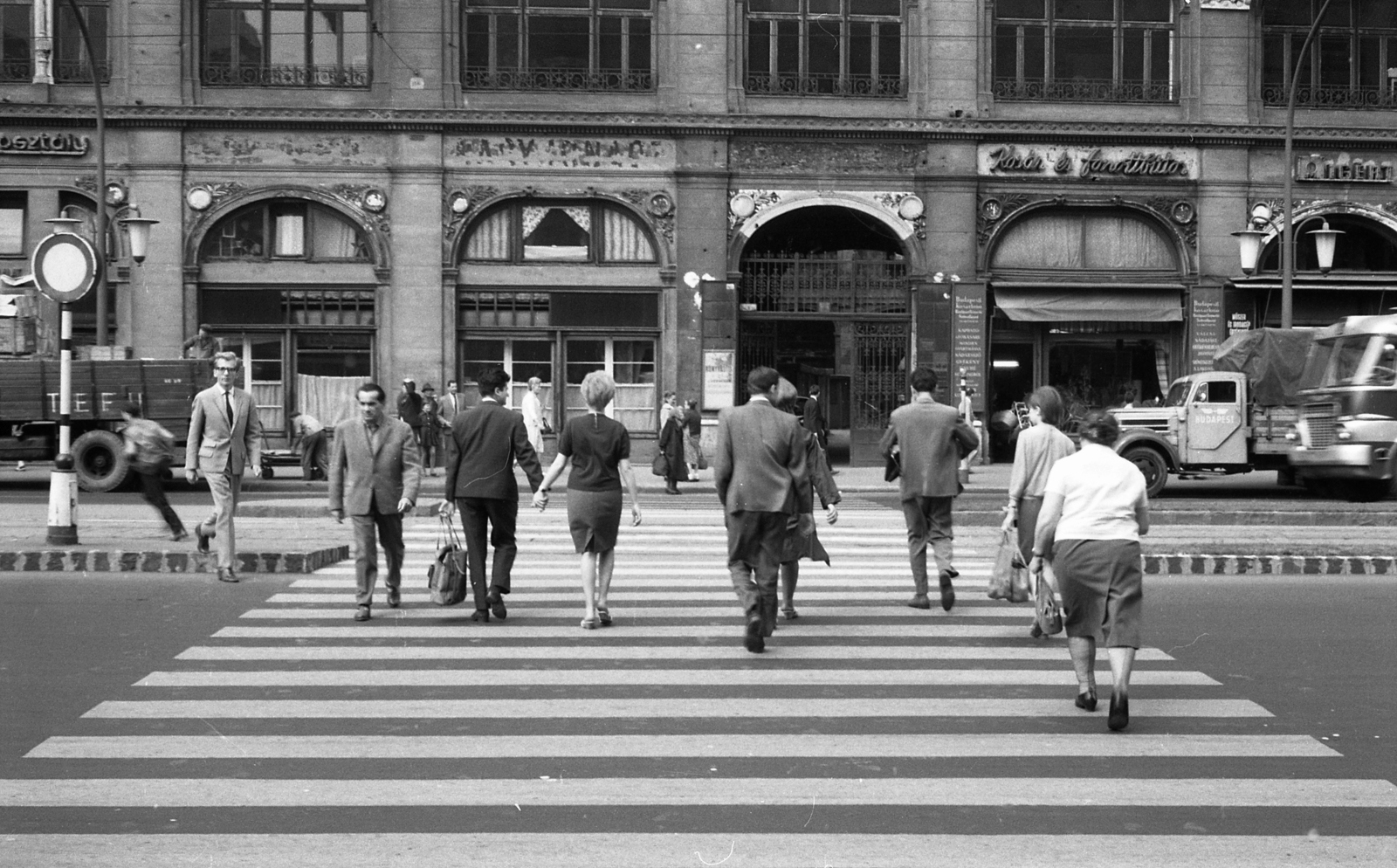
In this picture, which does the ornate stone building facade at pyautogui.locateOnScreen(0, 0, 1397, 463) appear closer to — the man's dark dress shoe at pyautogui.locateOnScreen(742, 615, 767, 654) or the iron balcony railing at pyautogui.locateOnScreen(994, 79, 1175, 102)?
the iron balcony railing at pyautogui.locateOnScreen(994, 79, 1175, 102)

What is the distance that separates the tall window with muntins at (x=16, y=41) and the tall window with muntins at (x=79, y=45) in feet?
1.88

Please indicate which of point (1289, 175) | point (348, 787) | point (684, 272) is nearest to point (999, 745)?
point (348, 787)

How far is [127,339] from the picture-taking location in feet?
101

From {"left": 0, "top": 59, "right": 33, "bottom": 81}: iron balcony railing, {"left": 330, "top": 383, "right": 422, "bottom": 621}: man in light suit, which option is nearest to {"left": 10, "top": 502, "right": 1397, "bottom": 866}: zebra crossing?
{"left": 330, "top": 383, "right": 422, "bottom": 621}: man in light suit

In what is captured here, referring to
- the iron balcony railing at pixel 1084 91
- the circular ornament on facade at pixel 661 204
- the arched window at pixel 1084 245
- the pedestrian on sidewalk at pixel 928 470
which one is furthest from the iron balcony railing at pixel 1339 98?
the pedestrian on sidewalk at pixel 928 470

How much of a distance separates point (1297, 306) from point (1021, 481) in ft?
80.9

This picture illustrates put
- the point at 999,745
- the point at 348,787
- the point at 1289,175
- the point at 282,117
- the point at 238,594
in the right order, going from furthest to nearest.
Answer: the point at 282,117 → the point at 1289,175 → the point at 238,594 → the point at 999,745 → the point at 348,787

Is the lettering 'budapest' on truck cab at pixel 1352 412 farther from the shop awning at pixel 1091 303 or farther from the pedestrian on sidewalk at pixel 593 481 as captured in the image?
the pedestrian on sidewalk at pixel 593 481

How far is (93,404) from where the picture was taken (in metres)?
24.2

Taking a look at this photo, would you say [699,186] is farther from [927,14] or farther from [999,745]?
[999,745]

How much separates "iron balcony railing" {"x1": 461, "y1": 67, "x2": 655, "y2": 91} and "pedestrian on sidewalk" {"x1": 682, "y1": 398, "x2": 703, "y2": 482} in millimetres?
6846

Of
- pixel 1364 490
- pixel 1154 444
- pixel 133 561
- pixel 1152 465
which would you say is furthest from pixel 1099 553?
pixel 1364 490

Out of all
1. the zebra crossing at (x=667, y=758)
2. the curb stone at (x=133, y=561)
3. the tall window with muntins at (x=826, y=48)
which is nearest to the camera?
the zebra crossing at (x=667, y=758)

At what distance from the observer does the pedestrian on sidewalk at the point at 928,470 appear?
11297 mm
